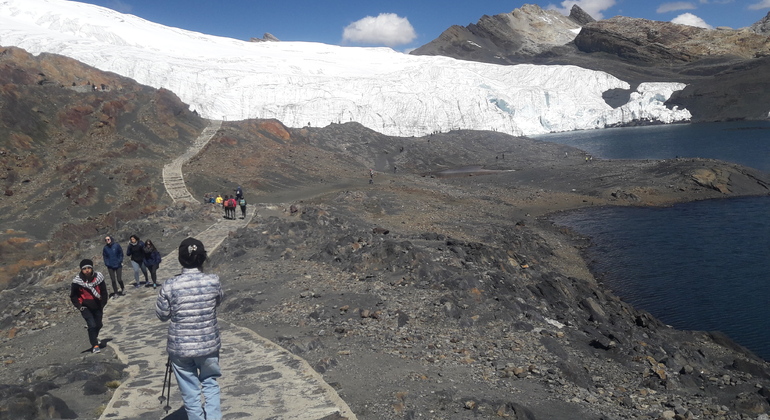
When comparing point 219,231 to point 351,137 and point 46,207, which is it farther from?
point 351,137

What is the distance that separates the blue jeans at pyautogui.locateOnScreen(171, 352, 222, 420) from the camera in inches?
197

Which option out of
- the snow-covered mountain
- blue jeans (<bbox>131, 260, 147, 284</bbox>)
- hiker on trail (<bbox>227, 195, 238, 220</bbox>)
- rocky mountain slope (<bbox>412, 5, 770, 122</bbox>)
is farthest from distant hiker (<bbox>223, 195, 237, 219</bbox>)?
rocky mountain slope (<bbox>412, 5, 770, 122</bbox>)

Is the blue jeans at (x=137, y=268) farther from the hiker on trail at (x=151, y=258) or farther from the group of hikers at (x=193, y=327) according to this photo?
the group of hikers at (x=193, y=327)

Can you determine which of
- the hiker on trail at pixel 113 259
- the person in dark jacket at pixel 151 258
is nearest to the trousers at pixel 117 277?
the hiker on trail at pixel 113 259

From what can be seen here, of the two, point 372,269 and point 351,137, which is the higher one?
point 351,137

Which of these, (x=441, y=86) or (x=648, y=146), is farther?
(x=441, y=86)

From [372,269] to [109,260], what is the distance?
662cm

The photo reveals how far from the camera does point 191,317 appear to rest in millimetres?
4926

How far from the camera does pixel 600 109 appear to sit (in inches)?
3639

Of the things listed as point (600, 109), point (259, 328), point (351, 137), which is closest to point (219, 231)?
point (259, 328)

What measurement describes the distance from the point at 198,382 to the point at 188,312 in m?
0.75

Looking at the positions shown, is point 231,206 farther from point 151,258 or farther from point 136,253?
point 136,253

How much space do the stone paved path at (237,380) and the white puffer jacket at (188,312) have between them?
163 centimetres

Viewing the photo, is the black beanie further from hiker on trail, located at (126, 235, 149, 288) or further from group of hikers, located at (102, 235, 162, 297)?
hiker on trail, located at (126, 235, 149, 288)
